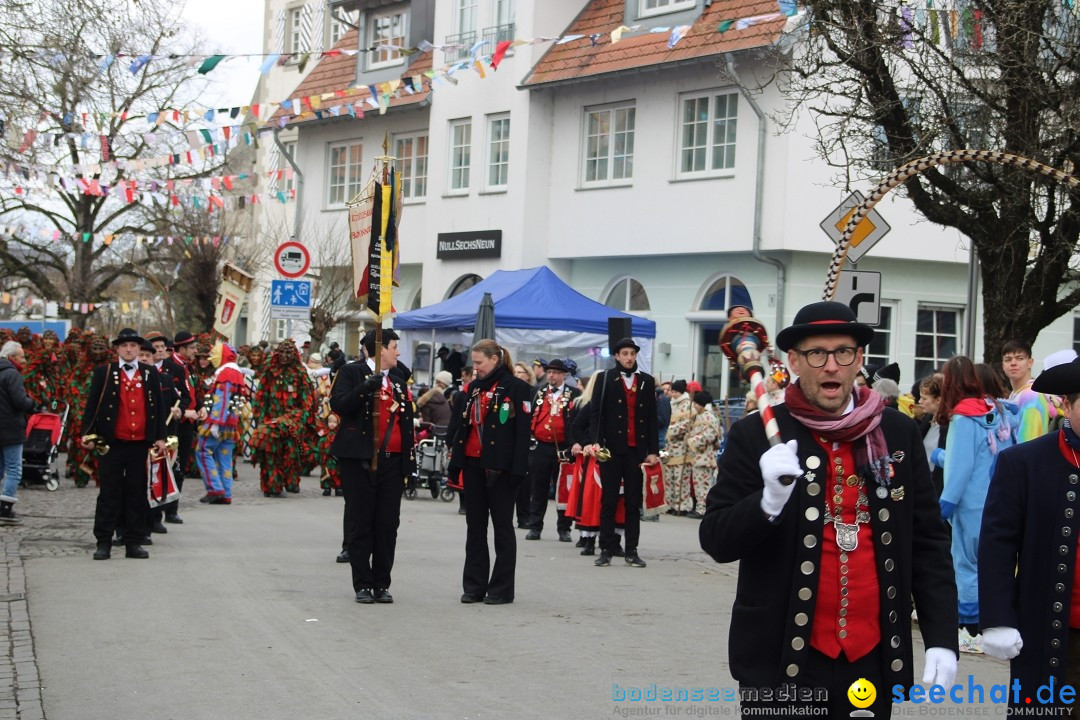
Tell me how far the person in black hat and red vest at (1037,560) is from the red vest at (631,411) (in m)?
8.52

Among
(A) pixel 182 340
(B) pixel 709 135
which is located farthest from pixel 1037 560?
(B) pixel 709 135

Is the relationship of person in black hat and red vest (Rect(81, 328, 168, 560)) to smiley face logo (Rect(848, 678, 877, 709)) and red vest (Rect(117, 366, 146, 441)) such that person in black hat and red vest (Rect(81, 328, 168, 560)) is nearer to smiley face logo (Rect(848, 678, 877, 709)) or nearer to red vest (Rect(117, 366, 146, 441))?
red vest (Rect(117, 366, 146, 441))

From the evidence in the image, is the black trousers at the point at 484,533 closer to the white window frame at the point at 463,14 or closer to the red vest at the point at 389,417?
the red vest at the point at 389,417

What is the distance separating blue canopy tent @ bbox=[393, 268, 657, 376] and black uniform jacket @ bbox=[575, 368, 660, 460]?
973 cm

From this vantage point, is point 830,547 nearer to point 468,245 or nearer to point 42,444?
point 42,444

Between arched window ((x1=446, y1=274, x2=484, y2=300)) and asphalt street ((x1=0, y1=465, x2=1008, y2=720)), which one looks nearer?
asphalt street ((x1=0, y1=465, x2=1008, y2=720))

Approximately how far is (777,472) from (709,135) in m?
24.6

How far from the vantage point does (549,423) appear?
17.4 meters

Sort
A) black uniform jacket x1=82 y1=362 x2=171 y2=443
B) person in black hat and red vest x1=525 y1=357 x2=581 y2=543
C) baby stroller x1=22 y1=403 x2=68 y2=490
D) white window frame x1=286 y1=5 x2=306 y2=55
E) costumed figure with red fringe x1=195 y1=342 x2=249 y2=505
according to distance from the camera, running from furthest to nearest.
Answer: white window frame x1=286 y1=5 x2=306 y2=55, baby stroller x1=22 y1=403 x2=68 y2=490, costumed figure with red fringe x1=195 y1=342 x2=249 y2=505, person in black hat and red vest x1=525 y1=357 x2=581 y2=543, black uniform jacket x1=82 y1=362 x2=171 y2=443

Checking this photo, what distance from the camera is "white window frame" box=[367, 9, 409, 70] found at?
36469 millimetres

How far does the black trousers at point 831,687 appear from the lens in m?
4.19

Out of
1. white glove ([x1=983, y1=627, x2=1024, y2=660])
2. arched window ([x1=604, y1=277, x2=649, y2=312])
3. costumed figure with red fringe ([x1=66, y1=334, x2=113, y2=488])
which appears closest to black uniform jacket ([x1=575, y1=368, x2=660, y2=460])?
costumed figure with red fringe ([x1=66, y1=334, x2=113, y2=488])

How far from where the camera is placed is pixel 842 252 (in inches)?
387

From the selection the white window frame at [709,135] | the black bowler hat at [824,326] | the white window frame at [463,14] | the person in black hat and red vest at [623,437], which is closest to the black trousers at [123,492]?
the person in black hat and red vest at [623,437]
